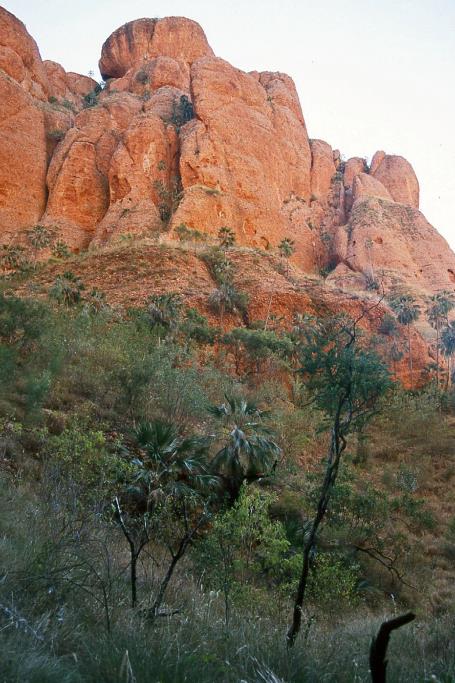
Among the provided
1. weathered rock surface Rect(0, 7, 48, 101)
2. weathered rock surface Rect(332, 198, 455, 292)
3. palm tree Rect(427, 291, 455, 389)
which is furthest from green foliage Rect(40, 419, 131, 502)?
weathered rock surface Rect(0, 7, 48, 101)

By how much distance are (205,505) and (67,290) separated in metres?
27.6

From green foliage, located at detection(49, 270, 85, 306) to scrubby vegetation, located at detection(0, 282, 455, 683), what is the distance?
0.13m

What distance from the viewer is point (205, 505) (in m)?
4.79

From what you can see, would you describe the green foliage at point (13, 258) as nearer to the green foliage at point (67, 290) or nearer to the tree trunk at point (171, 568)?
the green foliage at point (67, 290)

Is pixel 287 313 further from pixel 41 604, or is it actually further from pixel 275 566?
pixel 41 604

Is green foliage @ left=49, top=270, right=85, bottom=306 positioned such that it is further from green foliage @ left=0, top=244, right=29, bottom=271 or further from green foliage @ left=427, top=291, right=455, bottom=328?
green foliage @ left=427, top=291, right=455, bottom=328

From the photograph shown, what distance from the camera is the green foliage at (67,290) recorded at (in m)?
29.4

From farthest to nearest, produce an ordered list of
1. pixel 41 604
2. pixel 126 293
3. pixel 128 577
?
pixel 126 293
pixel 128 577
pixel 41 604

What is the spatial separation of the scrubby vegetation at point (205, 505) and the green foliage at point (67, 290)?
0.43 ft

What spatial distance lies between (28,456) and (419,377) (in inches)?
1325

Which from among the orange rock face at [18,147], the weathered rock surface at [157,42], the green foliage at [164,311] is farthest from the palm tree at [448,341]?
the weathered rock surface at [157,42]

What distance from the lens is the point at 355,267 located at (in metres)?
56.4

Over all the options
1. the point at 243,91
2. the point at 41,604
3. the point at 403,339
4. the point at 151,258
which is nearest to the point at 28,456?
the point at 41,604

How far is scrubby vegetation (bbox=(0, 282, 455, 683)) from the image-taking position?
13.0 ft
